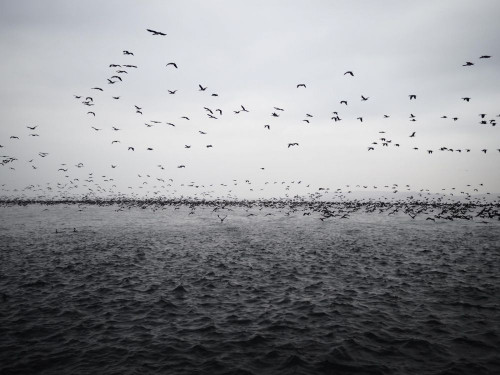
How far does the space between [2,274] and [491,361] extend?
2783 centimetres

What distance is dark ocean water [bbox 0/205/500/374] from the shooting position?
1000 centimetres

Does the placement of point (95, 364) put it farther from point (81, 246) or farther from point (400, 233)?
point (400, 233)

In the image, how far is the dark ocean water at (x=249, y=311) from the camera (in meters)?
10.0

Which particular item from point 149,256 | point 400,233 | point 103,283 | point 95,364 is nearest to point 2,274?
point 103,283

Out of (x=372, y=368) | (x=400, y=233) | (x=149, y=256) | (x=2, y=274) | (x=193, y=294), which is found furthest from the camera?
(x=400, y=233)

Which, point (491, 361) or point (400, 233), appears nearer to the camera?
point (491, 361)

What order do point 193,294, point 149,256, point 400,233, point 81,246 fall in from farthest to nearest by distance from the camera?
point 400,233 → point 81,246 → point 149,256 → point 193,294

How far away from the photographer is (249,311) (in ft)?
47.5

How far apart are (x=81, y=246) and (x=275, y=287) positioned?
23823mm

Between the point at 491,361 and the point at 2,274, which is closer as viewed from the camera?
the point at 491,361

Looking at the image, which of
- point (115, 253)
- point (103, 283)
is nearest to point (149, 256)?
point (115, 253)

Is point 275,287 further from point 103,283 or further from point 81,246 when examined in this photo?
point 81,246

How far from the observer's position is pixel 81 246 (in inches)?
1236

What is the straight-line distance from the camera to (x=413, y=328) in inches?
491
